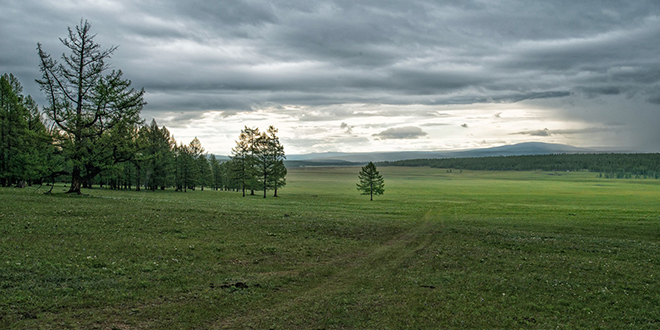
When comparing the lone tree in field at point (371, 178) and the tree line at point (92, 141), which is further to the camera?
the lone tree in field at point (371, 178)

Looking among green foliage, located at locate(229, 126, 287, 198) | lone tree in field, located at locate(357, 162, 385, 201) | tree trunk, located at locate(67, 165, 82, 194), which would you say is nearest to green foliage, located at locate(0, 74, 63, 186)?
tree trunk, located at locate(67, 165, 82, 194)

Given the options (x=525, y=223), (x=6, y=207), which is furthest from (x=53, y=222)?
(x=525, y=223)

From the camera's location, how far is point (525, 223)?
3594cm

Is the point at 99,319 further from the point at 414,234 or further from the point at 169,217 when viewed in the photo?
the point at 414,234

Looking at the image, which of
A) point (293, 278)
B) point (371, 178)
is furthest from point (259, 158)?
point (293, 278)

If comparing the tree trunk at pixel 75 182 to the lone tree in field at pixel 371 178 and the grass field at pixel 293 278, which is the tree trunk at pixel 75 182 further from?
the lone tree in field at pixel 371 178

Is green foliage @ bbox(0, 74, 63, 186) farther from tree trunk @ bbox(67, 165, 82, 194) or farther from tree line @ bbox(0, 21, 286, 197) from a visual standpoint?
tree trunk @ bbox(67, 165, 82, 194)

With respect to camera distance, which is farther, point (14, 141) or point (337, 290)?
point (14, 141)

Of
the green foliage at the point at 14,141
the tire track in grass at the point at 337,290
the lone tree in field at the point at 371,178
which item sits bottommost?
the tire track in grass at the point at 337,290

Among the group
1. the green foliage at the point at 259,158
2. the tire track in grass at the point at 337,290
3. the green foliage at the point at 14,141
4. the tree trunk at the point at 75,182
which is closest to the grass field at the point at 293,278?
the tire track in grass at the point at 337,290

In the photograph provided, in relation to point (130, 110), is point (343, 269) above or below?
below

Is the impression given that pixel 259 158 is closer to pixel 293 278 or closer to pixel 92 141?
pixel 92 141

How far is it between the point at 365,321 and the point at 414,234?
17.9 meters

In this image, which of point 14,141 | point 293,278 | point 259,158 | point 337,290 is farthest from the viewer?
point 259,158
